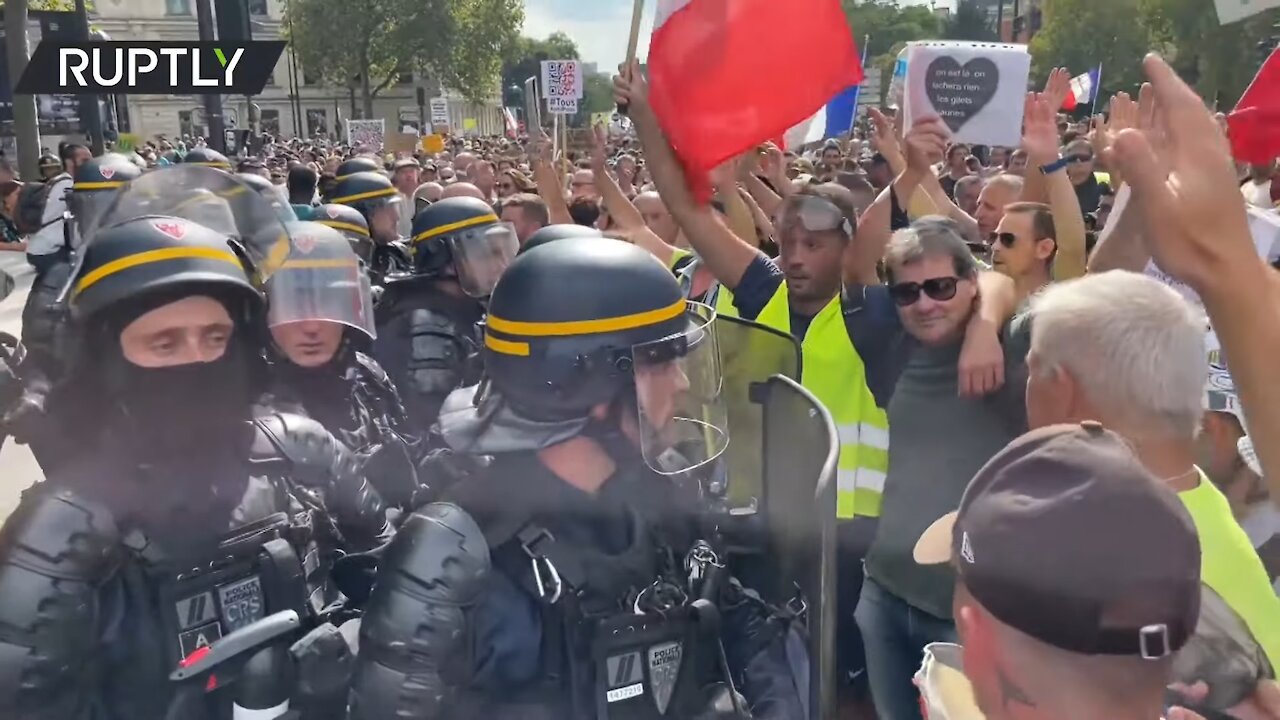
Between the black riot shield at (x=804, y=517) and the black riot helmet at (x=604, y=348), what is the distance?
0.16 meters

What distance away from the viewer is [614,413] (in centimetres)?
224

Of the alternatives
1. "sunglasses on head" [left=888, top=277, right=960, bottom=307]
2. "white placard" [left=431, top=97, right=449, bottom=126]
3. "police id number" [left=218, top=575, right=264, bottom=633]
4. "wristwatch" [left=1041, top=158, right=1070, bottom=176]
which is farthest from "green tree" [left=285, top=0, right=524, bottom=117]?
"police id number" [left=218, top=575, right=264, bottom=633]

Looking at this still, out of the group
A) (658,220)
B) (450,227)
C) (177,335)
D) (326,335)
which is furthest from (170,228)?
(658,220)

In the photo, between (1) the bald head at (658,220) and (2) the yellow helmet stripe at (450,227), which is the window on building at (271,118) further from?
(2) the yellow helmet stripe at (450,227)

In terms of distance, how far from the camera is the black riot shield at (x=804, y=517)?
1.89 metres

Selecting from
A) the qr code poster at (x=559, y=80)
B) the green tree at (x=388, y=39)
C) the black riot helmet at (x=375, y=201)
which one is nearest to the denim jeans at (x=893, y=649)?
the black riot helmet at (x=375, y=201)

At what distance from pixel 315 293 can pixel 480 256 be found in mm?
1247

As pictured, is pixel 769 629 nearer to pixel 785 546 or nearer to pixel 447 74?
pixel 785 546

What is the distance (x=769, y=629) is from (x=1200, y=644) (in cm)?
88

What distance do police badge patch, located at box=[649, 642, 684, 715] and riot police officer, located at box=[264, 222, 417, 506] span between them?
1.43 metres

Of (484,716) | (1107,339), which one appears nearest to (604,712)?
(484,716)

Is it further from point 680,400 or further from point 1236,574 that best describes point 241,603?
point 1236,574

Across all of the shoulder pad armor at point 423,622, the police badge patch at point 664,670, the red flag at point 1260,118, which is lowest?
the police badge patch at point 664,670

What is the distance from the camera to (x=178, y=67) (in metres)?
7.25
